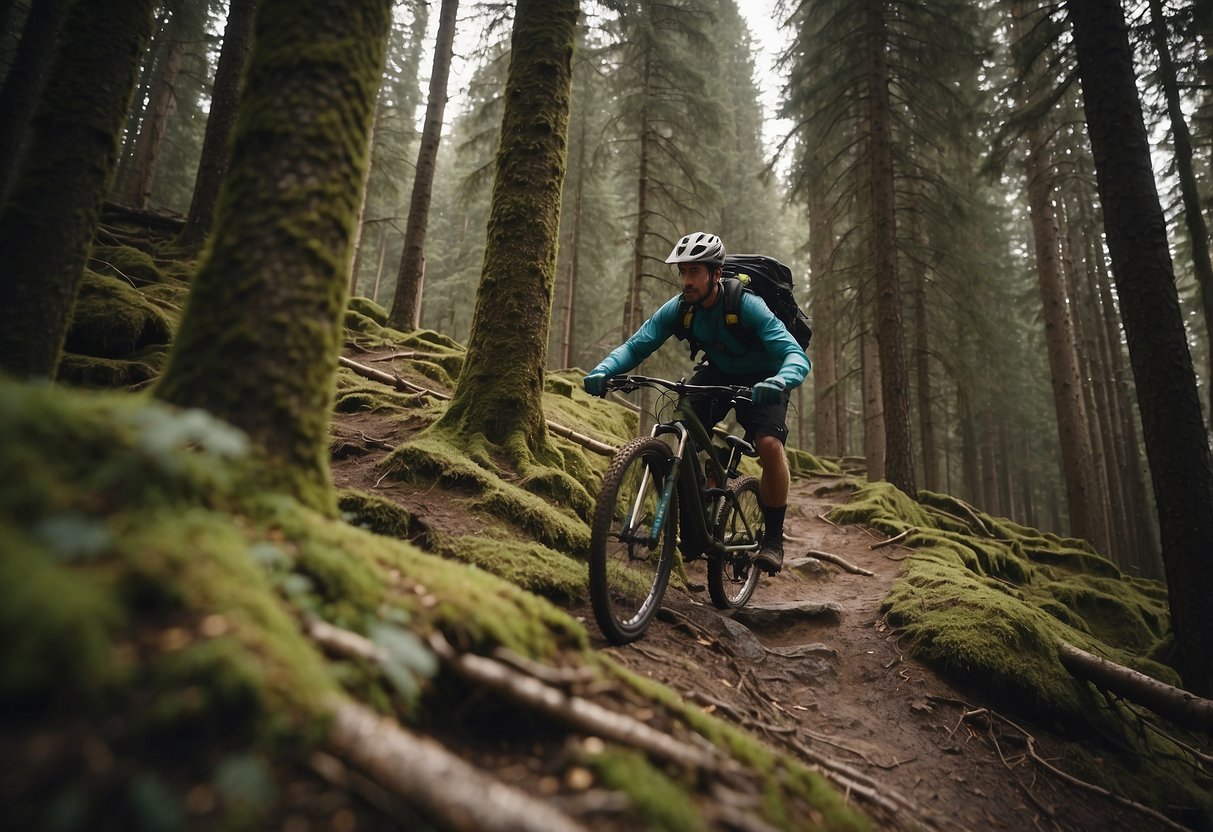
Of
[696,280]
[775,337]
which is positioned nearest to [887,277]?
[775,337]

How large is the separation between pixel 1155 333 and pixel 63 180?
879 cm

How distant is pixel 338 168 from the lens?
2094 mm

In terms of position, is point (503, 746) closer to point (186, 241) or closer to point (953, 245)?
point (186, 241)

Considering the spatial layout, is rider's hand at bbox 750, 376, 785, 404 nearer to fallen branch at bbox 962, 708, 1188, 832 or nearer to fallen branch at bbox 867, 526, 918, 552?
fallen branch at bbox 962, 708, 1188, 832

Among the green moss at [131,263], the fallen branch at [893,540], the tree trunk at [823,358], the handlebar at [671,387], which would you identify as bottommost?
the fallen branch at [893,540]

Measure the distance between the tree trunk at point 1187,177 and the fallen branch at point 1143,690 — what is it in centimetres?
931

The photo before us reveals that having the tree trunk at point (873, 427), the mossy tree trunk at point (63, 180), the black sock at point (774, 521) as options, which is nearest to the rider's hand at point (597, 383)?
the black sock at point (774, 521)

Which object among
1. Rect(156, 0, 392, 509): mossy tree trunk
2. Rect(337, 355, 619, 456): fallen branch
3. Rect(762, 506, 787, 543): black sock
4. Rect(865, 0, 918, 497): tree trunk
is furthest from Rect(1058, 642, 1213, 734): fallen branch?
Rect(865, 0, 918, 497): tree trunk

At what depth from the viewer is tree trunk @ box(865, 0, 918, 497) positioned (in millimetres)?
10227

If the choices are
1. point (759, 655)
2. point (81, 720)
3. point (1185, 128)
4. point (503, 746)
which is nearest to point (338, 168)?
point (81, 720)

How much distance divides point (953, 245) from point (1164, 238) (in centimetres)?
1001

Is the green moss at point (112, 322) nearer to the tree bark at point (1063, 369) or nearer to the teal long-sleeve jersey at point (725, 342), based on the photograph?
the teal long-sleeve jersey at point (725, 342)

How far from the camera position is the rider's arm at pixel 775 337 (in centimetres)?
383

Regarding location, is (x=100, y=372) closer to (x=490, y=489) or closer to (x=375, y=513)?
(x=375, y=513)
